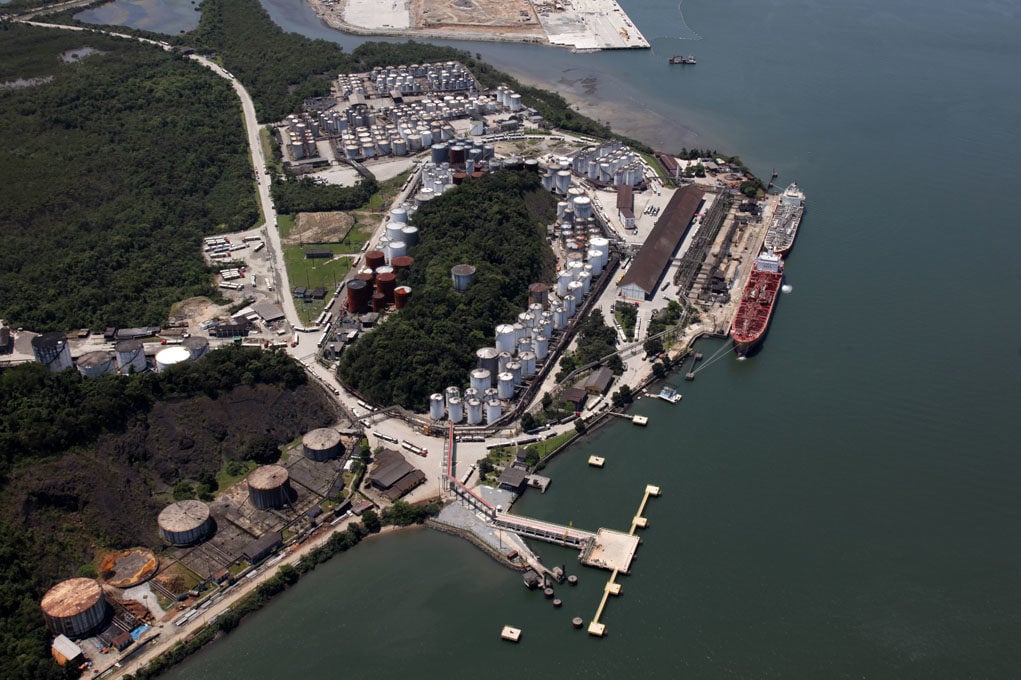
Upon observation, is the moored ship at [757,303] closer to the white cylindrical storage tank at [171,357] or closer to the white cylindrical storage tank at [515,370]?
the white cylindrical storage tank at [515,370]

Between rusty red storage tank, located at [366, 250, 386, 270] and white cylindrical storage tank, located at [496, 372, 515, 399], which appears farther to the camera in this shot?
rusty red storage tank, located at [366, 250, 386, 270]

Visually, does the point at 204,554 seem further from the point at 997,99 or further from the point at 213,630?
the point at 997,99

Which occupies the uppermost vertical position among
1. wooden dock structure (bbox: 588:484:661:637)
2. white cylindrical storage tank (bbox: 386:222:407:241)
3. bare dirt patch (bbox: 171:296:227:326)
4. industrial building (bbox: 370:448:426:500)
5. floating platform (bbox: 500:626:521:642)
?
white cylindrical storage tank (bbox: 386:222:407:241)

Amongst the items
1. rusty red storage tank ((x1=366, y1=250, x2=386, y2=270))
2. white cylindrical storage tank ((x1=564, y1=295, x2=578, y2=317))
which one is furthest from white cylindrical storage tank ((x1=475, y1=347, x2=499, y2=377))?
rusty red storage tank ((x1=366, y1=250, x2=386, y2=270))

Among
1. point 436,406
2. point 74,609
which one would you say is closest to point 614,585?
point 436,406

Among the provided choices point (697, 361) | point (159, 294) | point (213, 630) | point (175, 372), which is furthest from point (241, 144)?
point (213, 630)

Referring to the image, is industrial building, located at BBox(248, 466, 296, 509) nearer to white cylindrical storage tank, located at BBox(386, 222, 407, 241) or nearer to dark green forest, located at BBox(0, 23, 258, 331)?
dark green forest, located at BBox(0, 23, 258, 331)
